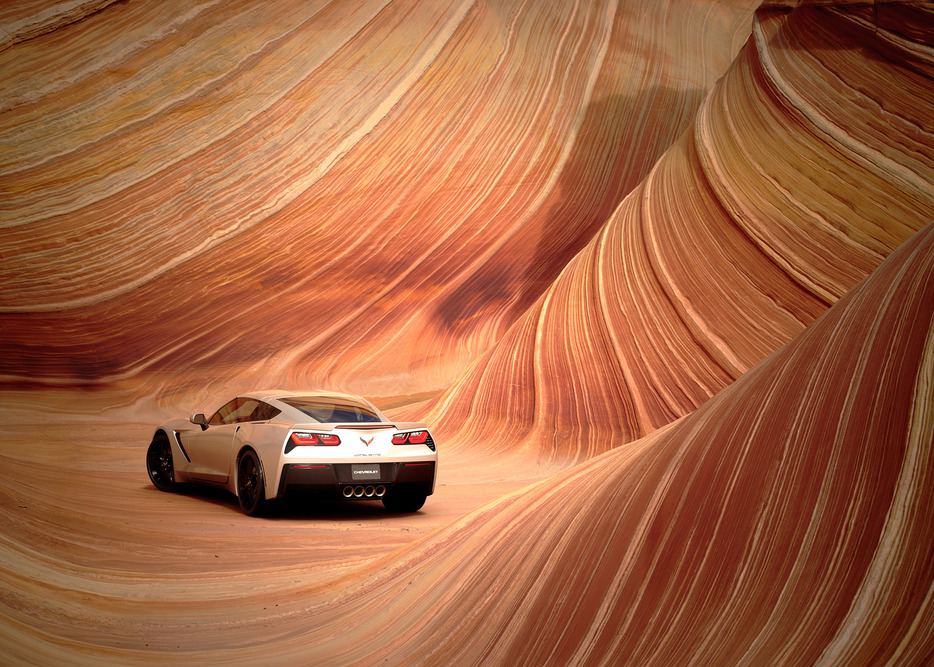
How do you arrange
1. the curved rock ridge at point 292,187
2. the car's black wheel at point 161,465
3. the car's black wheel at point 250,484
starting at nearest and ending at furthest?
1. the car's black wheel at point 250,484
2. the car's black wheel at point 161,465
3. the curved rock ridge at point 292,187

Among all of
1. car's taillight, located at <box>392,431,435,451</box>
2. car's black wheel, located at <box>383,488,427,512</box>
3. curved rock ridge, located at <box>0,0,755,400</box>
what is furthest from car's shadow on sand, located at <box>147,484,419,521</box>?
curved rock ridge, located at <box>0,0,755,400</box>

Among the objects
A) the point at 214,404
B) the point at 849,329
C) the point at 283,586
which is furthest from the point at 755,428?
the point at 214,404

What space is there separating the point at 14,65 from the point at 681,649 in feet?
51.3

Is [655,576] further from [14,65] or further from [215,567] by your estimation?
[14,65]

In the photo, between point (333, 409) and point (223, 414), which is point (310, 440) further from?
point (223, 414)

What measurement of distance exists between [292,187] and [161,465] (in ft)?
29.4

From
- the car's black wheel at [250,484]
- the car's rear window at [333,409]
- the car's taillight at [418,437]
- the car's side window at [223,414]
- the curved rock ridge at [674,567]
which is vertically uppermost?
the curved rock ridge at [674,567]

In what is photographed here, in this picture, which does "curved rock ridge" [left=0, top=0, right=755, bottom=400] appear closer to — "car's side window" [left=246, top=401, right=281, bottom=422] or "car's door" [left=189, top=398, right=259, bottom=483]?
"car's door" [left=189, top=398, right=259, bottom=483]

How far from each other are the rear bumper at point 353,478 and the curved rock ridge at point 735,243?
4.66 m

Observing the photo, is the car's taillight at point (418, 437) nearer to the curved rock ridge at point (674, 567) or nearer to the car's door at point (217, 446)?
the car's door at point (217, 446)

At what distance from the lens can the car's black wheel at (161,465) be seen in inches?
315

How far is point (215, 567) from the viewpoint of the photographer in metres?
4.68

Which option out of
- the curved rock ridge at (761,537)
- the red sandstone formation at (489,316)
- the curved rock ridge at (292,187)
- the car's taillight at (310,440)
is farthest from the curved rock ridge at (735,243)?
the curved rock ridge at (761,537)

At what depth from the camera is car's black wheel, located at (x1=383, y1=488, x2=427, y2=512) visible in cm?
703
